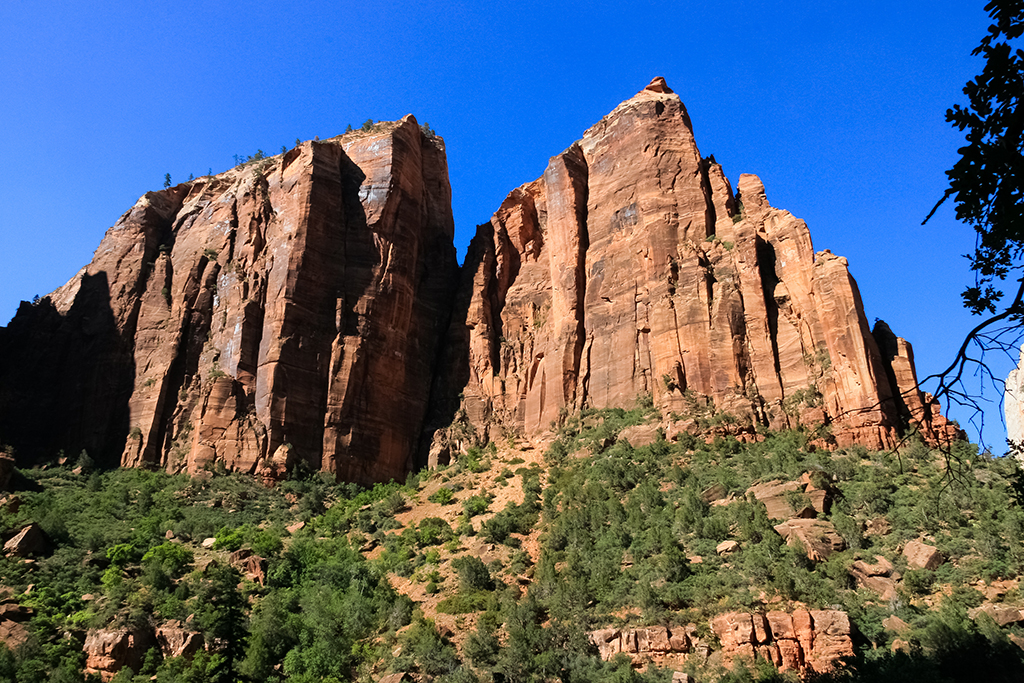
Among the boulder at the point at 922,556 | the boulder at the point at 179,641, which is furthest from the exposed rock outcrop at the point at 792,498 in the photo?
the boulder at the point at 179,641

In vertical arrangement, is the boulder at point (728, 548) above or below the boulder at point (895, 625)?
above

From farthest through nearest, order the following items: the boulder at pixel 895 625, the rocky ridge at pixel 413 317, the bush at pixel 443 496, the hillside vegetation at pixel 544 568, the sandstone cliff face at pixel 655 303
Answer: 1. the bush at pixel 443 496
2. the rocky ridge at pixel 413 317
3. the sandstone cliff face at pixel 655 303
4. the hillside vegetation at pixel 544 568
5. the boulder at pixel 895 625

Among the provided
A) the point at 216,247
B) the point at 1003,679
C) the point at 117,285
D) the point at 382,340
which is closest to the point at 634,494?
the point at 1003,679

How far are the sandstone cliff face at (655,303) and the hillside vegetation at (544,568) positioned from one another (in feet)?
9.23

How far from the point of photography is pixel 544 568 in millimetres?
32438

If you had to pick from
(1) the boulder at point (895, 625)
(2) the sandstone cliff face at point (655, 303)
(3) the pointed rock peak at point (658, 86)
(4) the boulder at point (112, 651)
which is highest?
(3) the pointed rock peak at point (658, 86)

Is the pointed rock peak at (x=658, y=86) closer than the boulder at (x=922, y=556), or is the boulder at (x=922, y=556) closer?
the boulder at (x=922, y=556)

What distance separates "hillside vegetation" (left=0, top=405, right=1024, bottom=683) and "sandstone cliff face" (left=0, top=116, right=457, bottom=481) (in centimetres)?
585

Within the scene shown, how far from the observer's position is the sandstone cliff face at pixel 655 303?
127 ft

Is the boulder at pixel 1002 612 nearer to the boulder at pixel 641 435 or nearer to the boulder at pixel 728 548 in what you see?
the boulder at pixel 728 548

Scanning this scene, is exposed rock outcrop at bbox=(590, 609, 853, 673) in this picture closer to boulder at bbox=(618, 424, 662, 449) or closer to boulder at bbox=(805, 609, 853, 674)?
boulder at bbox=(805, 609, 853, 674)

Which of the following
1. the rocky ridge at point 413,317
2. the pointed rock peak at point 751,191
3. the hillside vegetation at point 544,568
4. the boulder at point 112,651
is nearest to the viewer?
the hillside vegetation at point 544,568

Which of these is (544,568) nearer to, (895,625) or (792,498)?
(792,498)

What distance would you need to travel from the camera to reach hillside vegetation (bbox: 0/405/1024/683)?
2523cm
